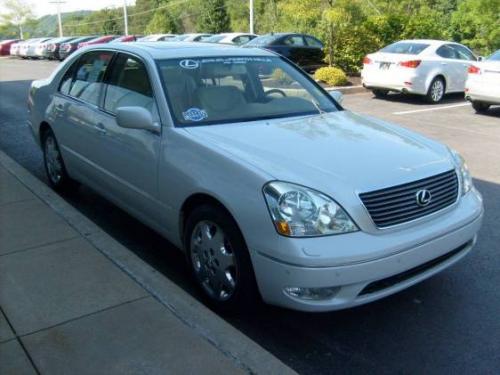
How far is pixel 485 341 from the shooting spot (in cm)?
326

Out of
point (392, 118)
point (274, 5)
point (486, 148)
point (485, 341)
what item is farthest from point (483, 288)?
point (274, 5)

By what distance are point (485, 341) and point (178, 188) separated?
2106mm

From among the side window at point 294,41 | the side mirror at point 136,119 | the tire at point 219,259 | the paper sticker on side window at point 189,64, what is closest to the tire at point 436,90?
the side window at point 294,41

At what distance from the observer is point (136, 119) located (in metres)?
3.87

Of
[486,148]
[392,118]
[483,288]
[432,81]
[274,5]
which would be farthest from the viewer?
[274,5]

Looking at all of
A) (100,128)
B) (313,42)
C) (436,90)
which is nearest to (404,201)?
(100,128)

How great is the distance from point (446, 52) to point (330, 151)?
11643mm

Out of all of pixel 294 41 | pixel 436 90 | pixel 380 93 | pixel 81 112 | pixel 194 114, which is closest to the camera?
pixel 194 114

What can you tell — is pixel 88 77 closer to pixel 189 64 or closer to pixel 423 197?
pixel 189 64

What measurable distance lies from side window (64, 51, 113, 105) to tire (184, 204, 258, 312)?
194 centimetres

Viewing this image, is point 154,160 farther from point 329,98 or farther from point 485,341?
point 485,341

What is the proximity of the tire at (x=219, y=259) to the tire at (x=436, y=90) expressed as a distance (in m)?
11.1

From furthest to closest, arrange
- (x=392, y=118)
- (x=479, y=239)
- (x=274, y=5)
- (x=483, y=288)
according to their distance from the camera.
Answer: (x=274, y=5)
(x=392, y=118)
(x=479, y=239)
(x=483, y=288)

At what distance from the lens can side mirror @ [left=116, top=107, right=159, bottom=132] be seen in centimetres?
387
